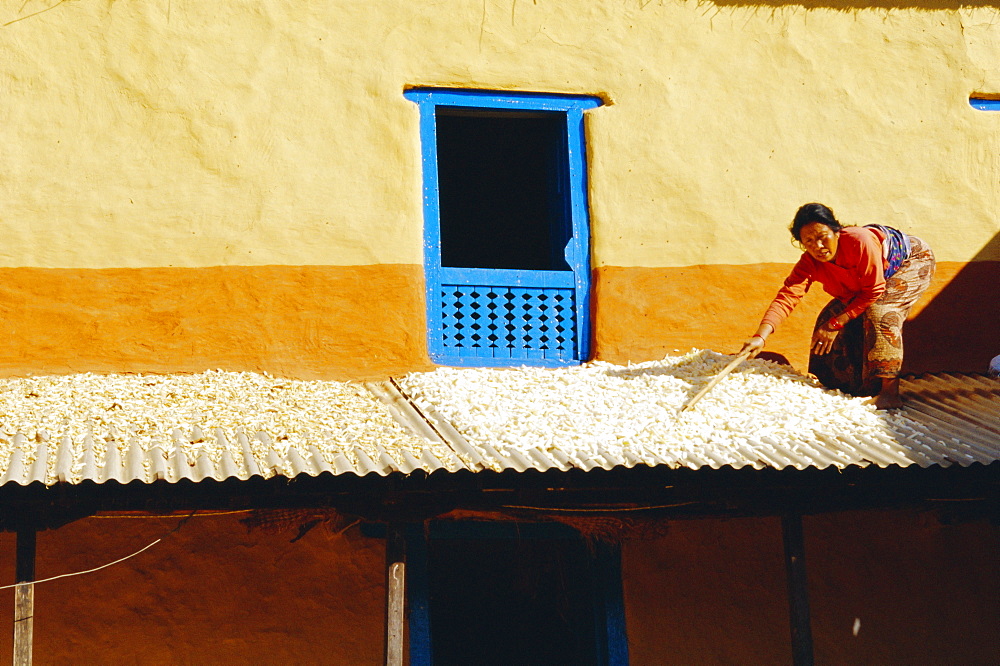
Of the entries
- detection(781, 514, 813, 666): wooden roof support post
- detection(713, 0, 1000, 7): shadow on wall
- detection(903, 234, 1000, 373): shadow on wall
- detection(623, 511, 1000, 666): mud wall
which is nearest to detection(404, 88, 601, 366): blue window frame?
detection(713, 0, 1000, 7): shadow on wall

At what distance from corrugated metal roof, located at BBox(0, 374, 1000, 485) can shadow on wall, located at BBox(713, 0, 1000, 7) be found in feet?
11.2

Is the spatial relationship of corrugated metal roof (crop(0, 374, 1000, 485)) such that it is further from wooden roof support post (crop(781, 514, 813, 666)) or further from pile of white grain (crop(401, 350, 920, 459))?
wooden roof support post (crop(781, 514, 813, 666))

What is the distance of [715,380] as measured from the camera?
7.88m

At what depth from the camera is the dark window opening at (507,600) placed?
26.6ft

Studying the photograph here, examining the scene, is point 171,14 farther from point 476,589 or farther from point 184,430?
point 476,589

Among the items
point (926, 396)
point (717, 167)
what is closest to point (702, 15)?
point (717, 167)

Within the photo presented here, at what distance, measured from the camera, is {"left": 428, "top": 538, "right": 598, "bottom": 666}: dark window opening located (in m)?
8.10

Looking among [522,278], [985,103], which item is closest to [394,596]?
[522,278]

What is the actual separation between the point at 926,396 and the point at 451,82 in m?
3.83

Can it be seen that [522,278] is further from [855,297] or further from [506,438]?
[855,297]

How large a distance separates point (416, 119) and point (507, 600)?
330cm

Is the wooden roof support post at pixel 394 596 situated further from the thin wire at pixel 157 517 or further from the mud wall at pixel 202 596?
the mud wall at pixel 202 596

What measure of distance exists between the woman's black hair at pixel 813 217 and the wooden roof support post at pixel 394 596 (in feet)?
11.4

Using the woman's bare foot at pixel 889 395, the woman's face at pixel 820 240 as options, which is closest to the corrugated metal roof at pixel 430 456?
the woman's bare foot at pixel 889 395
